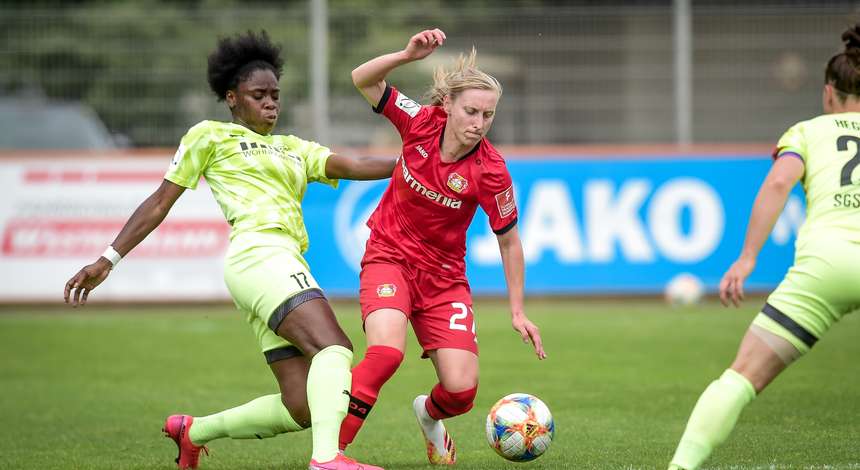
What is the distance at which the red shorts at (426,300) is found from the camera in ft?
21.0

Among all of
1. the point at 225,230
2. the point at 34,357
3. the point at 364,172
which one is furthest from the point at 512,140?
the point at 364,172

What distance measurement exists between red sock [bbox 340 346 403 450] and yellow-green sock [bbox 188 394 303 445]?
0.96ft

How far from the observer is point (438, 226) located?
6547mm

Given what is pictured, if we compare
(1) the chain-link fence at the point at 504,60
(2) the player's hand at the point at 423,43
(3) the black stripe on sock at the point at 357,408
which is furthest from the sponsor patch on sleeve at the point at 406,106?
(1) the chain-link fence at the point at 504,60

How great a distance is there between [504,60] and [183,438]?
37.7ft

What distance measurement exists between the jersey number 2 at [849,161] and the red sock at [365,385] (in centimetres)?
238

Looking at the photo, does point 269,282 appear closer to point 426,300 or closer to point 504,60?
point 426,300

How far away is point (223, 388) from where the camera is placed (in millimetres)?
9828

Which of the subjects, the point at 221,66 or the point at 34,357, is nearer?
the point at 221,66

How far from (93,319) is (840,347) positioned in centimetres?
948

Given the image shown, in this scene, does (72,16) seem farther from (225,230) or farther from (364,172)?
(364,172)

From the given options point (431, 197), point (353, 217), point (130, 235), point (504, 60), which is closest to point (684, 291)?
point (504, 60)

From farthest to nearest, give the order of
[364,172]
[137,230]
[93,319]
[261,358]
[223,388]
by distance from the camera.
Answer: [93,319]
[261,358]
[223,388]
[364,172]
[137,230]

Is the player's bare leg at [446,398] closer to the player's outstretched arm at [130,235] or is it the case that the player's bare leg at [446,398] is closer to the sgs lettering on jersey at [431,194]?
the sgs lettering on jersey at [431,194]
